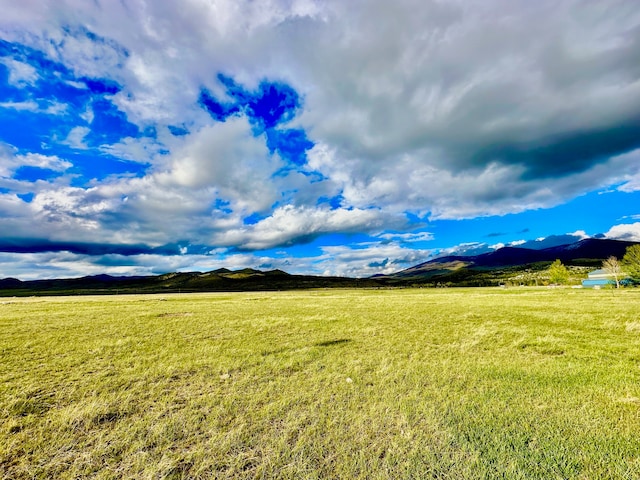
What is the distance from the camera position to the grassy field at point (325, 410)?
5551mm

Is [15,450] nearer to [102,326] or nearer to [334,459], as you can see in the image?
[334,459]

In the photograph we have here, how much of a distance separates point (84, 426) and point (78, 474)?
2.19 meters

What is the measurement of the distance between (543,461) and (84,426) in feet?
33.0

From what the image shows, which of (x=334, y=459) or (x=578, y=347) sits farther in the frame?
(x=578, y=347)

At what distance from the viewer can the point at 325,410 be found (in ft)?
25.5

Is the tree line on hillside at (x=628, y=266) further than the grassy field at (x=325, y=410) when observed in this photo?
Yes

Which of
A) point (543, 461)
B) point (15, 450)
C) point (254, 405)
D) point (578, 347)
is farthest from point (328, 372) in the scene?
point (578, 347)

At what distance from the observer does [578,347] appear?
14352 mm

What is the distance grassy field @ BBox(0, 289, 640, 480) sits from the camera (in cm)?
555

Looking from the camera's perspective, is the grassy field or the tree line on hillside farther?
the tree line on hillside

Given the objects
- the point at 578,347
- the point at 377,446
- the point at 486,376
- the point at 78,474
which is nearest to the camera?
the point at 78,474

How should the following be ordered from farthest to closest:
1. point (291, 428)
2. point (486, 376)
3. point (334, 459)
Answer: point (486, 376) → point (291, 428) → point (334, 459)

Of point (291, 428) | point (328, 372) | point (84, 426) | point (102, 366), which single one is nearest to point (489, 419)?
point (291, 428)

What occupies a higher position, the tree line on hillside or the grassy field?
the tree line on hillside
